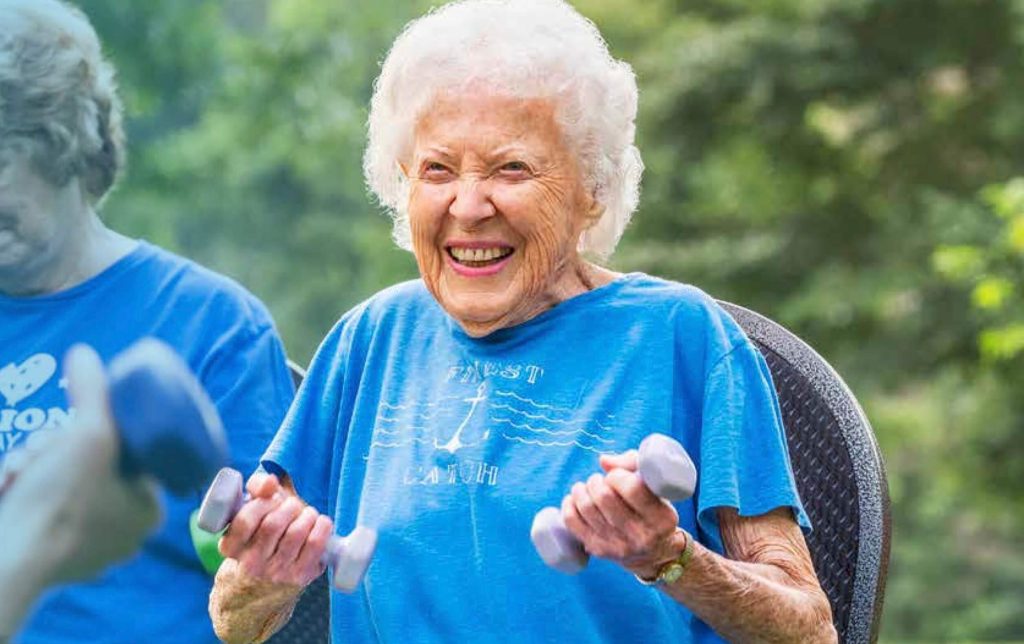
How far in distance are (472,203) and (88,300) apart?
1.70 feet

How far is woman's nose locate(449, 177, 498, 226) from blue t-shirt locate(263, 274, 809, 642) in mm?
140

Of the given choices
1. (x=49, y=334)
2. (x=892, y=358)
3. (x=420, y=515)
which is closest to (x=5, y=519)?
(x=420, y=515)

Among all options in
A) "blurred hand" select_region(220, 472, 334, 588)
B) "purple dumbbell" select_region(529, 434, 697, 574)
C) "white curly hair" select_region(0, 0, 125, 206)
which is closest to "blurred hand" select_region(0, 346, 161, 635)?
"blurred hand" select_region(220, 472, 334, 588)

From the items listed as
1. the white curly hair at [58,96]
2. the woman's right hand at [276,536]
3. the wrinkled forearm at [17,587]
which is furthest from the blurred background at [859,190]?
the wrinkled forearm at [17,587]

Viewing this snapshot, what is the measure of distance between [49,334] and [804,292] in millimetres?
9131

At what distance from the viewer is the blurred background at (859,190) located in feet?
33.8

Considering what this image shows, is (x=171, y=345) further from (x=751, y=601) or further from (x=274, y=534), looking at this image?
(x=751, y=601)

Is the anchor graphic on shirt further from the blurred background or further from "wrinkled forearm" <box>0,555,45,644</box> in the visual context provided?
the blurred background

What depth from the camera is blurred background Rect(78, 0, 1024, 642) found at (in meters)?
10.3

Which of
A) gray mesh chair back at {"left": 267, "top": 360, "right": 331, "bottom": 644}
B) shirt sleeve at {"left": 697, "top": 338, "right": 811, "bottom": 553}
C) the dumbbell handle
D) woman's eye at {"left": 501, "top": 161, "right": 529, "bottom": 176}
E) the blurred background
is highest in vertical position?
the blurred background

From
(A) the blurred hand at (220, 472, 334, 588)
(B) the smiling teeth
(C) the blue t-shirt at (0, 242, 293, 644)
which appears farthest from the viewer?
(C) the blue t-shirt at (0, 242, 293, 644)

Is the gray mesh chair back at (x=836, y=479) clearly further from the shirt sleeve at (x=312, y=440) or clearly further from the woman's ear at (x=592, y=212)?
the shirt sleeve at (x=312, y=440)

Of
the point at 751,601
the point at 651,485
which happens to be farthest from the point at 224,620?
the point at 651,485

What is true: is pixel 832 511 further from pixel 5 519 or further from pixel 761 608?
pixel 5 519
